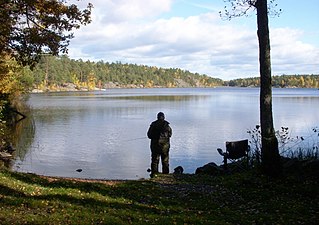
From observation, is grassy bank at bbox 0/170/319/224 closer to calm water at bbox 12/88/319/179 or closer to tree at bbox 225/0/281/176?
tree at bbox 225/0/281/176

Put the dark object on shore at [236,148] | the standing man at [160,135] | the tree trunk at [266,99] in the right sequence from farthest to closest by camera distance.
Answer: the dark object on shore at [236,148]
the standing man at [160,135]
the tree trunk at [266,99]

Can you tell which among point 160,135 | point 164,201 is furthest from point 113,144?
point 164,201

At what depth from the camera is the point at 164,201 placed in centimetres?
973

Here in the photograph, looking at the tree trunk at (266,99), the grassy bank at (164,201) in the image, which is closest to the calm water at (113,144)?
the grassy bank at (164,201)

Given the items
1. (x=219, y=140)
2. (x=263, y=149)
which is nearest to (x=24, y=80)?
(x=219, y=140)

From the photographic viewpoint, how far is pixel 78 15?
13.8 m

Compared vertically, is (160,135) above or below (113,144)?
above

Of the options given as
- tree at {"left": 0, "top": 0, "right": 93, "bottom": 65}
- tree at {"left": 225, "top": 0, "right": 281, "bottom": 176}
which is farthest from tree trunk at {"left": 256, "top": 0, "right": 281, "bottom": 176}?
tree at {"left": 0, "top": 0, "right": 93, "bottom": 65}

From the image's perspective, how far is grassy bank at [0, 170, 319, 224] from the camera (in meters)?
7.58

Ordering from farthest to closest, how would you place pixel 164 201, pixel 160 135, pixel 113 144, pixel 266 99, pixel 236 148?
pixel 113 144
pixel 236 148
pixel 160 135
pixel 266 99
pixel 164 201

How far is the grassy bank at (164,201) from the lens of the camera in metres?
7.58

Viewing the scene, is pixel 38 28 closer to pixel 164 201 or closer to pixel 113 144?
pixel 164 201

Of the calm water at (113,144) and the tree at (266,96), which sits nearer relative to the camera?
the tree at (266,96)

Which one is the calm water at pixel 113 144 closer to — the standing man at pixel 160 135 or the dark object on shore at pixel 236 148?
the standing man at pixel 160 135
